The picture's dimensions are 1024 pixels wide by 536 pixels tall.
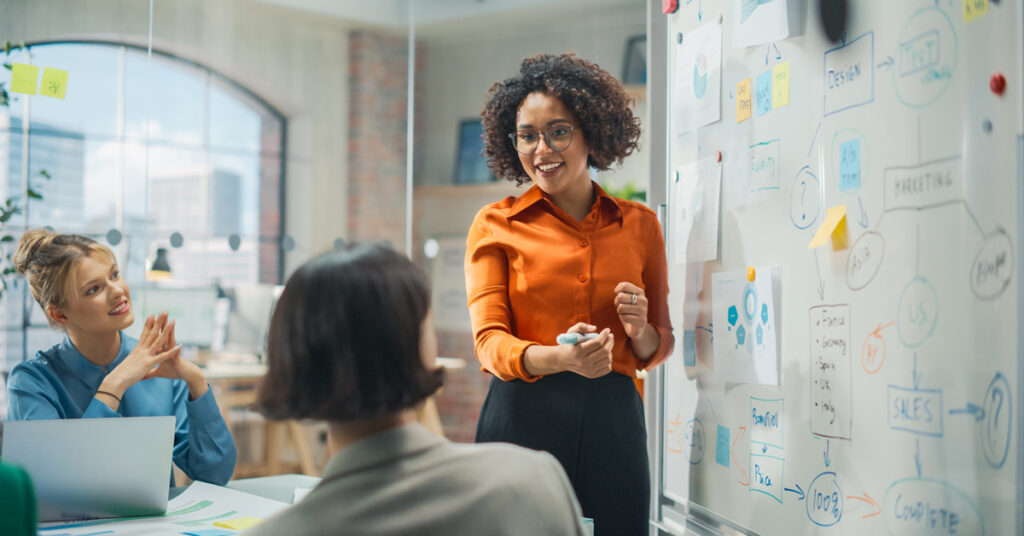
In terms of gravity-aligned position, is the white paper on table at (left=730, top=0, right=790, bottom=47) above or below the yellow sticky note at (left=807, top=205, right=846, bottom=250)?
above

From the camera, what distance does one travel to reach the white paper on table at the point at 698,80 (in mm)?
1896

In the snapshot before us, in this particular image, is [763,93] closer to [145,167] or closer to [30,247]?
[30,247]

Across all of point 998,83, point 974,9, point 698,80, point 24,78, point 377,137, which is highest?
point 377,137

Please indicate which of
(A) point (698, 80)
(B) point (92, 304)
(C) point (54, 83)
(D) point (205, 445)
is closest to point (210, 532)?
(D) point (205, 445)

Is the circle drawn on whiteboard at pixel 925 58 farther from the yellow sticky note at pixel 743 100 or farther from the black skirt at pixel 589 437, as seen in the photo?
the black skirt at pixel 589 437

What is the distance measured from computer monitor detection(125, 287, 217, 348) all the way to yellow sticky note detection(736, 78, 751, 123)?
3.11 m

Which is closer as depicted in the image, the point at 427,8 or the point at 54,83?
the point at 54,83

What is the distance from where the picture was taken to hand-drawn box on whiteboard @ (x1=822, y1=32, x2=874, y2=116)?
1.35m

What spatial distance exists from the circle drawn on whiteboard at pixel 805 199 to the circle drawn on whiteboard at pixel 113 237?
3.32 metres

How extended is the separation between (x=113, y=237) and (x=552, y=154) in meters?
2.83

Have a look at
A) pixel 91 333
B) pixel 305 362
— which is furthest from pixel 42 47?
pixel 305 362

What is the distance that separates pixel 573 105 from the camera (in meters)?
1.82

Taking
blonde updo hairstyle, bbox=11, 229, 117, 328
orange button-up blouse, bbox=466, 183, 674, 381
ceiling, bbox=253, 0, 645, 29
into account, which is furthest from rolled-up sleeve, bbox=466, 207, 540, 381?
ceiling, bbox=253, 0, 645, 29

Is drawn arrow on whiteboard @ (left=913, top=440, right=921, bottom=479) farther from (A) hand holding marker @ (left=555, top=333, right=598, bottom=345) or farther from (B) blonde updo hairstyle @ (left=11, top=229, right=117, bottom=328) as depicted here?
(B) blonde updo hairstyle @ (left=11, top=229, right=117, bottom=328)
